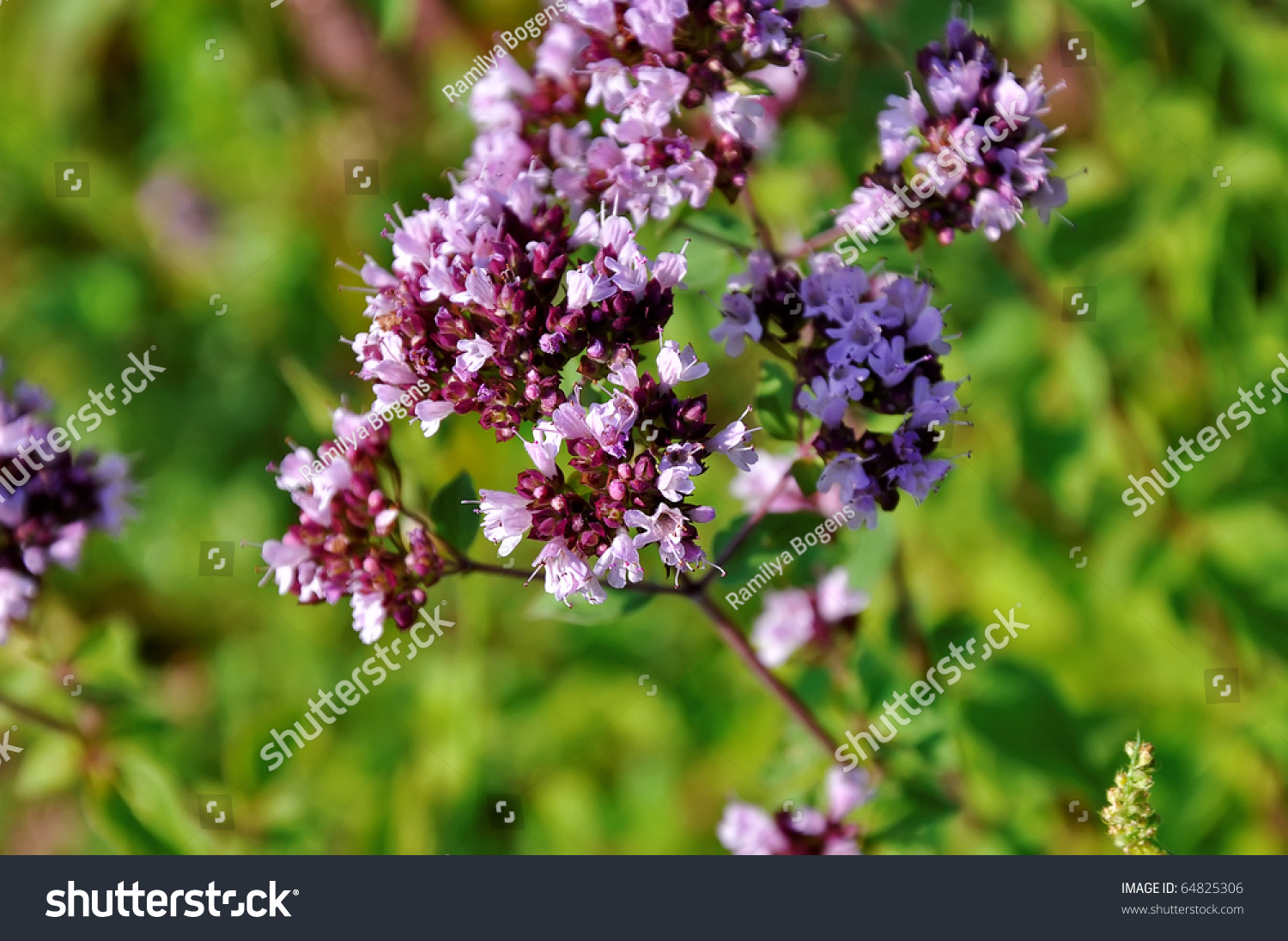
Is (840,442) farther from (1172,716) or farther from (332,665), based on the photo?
(332,665)

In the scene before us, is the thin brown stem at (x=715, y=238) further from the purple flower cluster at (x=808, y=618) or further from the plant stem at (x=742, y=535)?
the purple flower cluster at (x=808, y=618)

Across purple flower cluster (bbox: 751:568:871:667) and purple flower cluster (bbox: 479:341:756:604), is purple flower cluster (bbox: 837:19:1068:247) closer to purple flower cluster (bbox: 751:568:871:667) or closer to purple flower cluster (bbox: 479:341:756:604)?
purple flower cluster (bbox: 479:341:756:604)

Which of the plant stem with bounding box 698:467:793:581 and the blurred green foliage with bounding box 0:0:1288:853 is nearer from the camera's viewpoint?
the plant stem with bounding box 698:467:793:581

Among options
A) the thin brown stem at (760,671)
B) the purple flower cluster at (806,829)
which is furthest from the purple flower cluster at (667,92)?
the purple flower cluster at (806,829)

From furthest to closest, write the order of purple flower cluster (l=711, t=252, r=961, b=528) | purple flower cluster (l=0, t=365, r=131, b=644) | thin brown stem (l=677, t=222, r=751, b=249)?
purple flower cluster (l=0, t=365, r=131, b=644)
thin brown stem (l=677, t=222, r=751, b=249)
purple flower cluster (l=711, t=252, r=961, b=528)

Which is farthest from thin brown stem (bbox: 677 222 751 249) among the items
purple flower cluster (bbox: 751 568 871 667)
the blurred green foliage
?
purple flower cluster (bbox: 751 568 871 667)

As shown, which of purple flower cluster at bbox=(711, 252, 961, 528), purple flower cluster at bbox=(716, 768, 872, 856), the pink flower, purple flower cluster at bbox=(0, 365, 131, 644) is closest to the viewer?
purple flower cluster at bbox=(711, 252, 961, 528)
